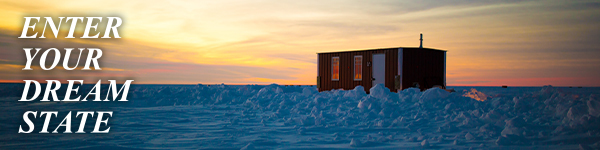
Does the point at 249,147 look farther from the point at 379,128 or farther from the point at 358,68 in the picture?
the point at 358,68

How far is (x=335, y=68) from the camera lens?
71.1 feet

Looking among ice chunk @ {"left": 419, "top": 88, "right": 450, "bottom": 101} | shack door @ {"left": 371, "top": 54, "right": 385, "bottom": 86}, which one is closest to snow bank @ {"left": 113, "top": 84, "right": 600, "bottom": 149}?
ice chunk @ {"left": 419, "top": 88, "right": 450, "bottom": 101}

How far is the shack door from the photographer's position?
19.4 meters

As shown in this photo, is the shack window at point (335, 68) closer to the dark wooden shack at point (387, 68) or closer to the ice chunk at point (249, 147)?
the dark wooden shack at point (387, 68)

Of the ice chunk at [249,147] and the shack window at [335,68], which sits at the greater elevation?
the shack window at [335,68]

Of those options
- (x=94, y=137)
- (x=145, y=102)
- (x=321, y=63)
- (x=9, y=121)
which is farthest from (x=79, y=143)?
(x=321, y=63)

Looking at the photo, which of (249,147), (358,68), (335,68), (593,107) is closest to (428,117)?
(593,107)

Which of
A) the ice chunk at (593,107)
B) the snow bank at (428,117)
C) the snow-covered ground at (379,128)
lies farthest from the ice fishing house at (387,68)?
the ice chunk at (593,107)

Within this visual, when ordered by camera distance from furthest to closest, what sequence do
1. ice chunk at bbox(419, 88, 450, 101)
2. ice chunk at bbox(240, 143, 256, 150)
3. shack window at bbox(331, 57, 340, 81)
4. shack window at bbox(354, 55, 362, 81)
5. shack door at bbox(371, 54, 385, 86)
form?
shack window at bbox(331, 57, 340, 81), shack window at bbox(354, 55, 362, 81), shack door at bbox(371, 54, 385, 86), ice chunk at bbox(419, 88, 450, 101), ice chunk at bbox(240, 143, 256, 150)

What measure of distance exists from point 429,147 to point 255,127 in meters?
4.74

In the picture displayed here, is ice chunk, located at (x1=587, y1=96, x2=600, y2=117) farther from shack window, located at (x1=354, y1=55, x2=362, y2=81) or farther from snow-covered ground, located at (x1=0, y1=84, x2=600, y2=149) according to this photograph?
shack window, located at (x1=354, y1=55, x2=362, y2=81)

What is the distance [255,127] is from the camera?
33.2 ft

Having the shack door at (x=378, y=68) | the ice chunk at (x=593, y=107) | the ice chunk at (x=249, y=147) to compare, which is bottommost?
the ice chunk at (x=249, y=147)

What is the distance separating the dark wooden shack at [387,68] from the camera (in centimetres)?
1886
